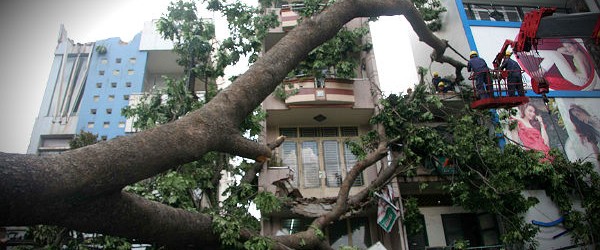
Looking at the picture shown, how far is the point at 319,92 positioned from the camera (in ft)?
43.4

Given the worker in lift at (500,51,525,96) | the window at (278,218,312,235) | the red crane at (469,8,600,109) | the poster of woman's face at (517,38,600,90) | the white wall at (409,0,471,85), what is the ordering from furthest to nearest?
the white wall at (409,0,471,85), the poster of woman's face at (517,38,600,90), the window at (278,218,312,235), the worker in lift at (500,51,525,96), the red crane at (469,8,600,109)

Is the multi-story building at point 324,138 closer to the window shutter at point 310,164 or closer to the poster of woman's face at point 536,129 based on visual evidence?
the window shutter at point 310,164

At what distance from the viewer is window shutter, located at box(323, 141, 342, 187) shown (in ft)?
44.2

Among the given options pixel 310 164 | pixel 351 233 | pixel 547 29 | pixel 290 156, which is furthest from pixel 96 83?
pixel 547 29

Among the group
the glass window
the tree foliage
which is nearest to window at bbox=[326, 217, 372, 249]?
the tree foliage

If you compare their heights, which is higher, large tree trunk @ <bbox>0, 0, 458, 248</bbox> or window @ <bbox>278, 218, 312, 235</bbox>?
window @ <bbox>278, 218, 312, 235</bbox>

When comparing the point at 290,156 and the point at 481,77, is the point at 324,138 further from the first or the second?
the point at 481,77

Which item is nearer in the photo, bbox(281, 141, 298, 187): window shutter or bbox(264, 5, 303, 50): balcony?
bbox(281, 141, 298, 187): window shutter

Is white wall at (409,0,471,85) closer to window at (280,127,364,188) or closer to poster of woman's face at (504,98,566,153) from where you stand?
poster of woman's face at (504,98,566,153)

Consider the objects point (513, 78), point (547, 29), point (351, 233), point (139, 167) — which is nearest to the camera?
point (139, 167)

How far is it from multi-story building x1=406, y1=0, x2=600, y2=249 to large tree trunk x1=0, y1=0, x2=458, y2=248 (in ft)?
28.0

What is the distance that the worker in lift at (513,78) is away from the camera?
30.8 ft

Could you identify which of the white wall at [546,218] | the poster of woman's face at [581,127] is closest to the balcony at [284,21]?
the white wall at [546,218]

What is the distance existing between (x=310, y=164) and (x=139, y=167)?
10355 mm
